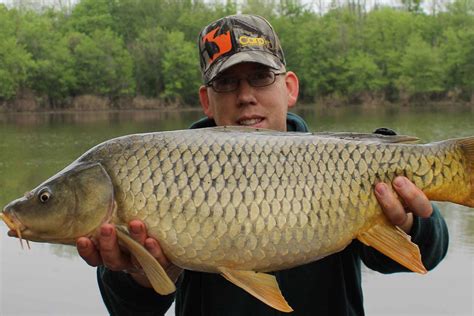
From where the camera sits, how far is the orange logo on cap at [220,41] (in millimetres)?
2039

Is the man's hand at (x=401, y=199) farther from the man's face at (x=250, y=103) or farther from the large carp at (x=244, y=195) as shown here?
the man's face at (x=250, y=103)

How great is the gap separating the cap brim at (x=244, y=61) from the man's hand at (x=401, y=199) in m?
Result: 0.64

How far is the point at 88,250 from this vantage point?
1.54 metres

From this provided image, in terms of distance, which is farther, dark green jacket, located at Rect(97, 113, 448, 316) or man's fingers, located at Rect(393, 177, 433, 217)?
dark green jacket, located at Rect(97, 113, 448, 316)

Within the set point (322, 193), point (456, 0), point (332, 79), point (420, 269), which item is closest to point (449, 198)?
point (420, 269)

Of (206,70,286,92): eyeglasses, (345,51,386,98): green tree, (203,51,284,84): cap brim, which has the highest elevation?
(203,51,284,84): cap brim

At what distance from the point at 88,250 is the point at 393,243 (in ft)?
2.37

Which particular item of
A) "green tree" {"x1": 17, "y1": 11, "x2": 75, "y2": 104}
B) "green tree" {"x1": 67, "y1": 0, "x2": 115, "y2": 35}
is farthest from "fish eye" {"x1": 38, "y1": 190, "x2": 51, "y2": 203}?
"green tree" {"x1": 67, "y1": 0, "x2": 115, "y2": 35}

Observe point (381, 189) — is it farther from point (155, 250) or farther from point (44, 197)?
point (44, 197)

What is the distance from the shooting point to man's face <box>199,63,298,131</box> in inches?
77.9

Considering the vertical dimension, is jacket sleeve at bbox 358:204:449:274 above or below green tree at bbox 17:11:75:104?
below

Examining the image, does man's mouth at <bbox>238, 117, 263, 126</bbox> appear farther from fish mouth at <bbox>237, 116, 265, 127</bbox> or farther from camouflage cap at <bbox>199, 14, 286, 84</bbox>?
camouflage cap at <bbox>199, 14, 286, 84</bbox>

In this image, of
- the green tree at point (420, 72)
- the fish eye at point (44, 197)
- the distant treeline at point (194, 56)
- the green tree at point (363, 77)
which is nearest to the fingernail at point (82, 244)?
the fish eye at point (44, 197)

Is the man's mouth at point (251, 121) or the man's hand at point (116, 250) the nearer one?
the man's hand at point (116, 250)
